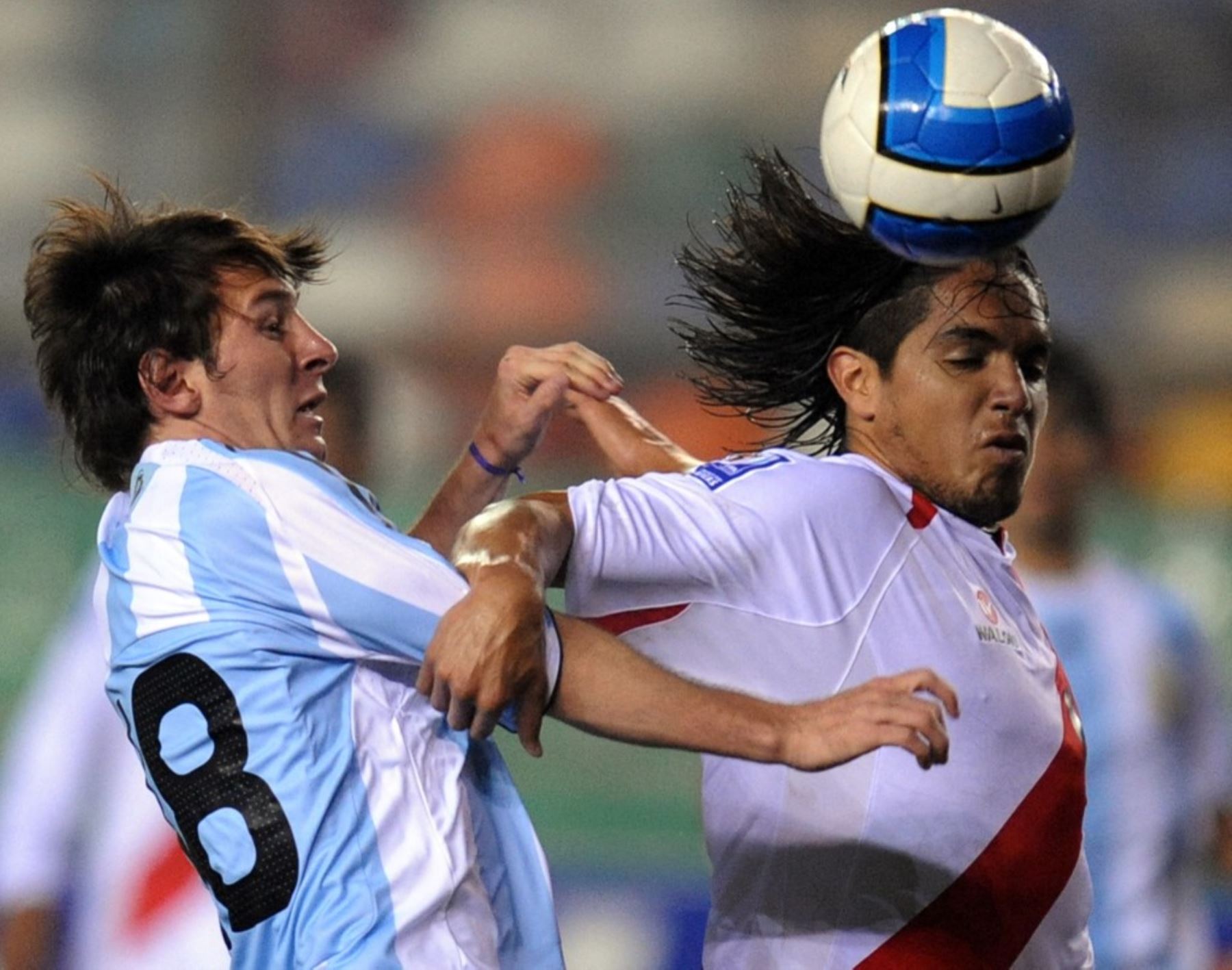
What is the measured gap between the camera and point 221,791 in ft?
7.79

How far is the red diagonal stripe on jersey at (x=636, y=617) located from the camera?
271cm

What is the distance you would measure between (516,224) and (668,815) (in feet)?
11.3

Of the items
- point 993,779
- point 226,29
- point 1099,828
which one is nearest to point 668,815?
point 1099,828

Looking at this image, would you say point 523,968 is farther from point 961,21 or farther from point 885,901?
point 961,21

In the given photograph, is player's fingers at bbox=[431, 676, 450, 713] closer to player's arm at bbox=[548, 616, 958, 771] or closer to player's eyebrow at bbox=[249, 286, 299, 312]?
player's arm at bbox=[548, 616, 958, 771]

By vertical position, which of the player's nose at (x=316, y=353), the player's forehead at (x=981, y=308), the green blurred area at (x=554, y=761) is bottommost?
the green blurred area at (x=554, y=761)

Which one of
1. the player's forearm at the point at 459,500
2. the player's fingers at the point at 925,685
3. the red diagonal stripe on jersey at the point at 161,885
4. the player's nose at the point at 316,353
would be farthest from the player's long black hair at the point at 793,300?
the red diagonal stripe on jersey at the point at 161,885

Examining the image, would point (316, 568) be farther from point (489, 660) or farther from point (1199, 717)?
point (1199, 717)

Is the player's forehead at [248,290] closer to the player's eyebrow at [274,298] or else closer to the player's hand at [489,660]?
the player's eyebrow at [274,298]

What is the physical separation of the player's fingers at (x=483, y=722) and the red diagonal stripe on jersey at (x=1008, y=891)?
75 cm

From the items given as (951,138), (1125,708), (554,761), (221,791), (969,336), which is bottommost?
(554,761)

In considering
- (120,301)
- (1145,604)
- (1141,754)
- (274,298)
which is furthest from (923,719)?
(1145,604)

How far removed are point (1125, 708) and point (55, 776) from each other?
2.53 metres

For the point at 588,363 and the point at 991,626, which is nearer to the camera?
the point at 991,626
